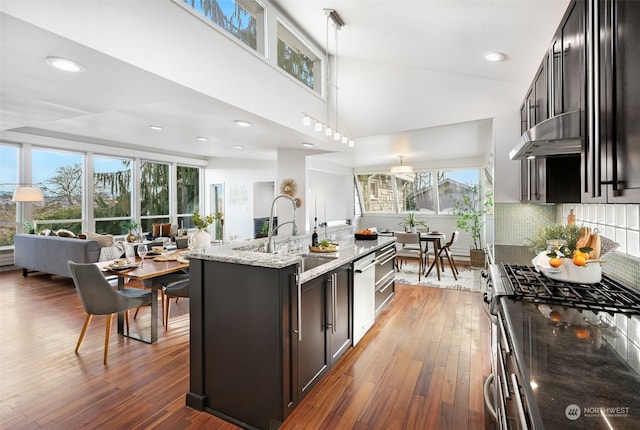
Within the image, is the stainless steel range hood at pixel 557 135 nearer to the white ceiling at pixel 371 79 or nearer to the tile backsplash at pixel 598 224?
the tile backsplash at pixel 598 224

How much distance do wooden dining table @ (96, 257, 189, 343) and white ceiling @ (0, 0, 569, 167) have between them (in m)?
1.56

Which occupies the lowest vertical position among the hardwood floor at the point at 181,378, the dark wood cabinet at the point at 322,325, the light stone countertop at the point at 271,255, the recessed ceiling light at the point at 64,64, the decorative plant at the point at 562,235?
the hardwood floor at the point at 181,378

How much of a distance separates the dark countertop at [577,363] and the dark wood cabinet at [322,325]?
1.26 m

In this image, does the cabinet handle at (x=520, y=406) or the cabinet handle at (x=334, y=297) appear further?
the cabinet handle at (x=334, y=297)

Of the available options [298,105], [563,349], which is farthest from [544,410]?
[298,105]

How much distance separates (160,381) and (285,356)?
3.98ft

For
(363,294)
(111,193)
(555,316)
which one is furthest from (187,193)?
(555,316)

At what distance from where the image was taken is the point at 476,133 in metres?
5.14

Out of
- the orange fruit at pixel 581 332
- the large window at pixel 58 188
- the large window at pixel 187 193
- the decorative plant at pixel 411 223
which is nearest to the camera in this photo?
the orange fruit at pixel 581 332

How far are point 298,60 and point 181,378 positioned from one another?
3678 mm

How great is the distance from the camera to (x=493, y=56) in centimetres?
298

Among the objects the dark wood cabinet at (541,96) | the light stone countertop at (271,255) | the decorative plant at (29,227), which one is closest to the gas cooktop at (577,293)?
the dark wood cabinet at (541,96)

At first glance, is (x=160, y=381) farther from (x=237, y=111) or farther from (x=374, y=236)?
(x=374, y=236)

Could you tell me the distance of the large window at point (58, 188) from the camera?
6672 mm
